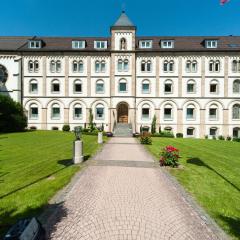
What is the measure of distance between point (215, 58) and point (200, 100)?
783 centimetres

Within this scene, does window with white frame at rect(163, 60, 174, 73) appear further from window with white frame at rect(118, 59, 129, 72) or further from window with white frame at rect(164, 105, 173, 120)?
window with white frame at rect(118, 59, 129, 72)

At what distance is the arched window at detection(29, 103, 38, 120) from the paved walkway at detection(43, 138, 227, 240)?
3210cm

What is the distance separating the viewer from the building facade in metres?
39.7

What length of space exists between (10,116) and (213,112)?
1332 inches

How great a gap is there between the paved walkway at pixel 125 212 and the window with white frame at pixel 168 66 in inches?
1233

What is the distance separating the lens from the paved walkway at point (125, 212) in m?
6.22

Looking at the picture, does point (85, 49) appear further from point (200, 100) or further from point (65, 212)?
point (65, 212)

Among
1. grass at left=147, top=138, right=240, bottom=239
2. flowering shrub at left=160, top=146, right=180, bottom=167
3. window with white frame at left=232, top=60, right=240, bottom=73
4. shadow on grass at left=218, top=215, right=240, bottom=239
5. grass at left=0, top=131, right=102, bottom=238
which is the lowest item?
shadow on grass at left=218, top=215, right=240, bottom=239

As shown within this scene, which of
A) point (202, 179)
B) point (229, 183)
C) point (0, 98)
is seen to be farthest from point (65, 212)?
point (0, 98)

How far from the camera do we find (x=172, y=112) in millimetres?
40281

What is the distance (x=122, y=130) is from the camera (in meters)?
36.6

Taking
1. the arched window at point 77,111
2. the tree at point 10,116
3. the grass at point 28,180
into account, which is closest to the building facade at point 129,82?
the arched window at point 77,111

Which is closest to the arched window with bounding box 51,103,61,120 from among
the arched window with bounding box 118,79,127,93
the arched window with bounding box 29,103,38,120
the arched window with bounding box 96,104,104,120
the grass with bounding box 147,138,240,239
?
the arched window with bounding box 29,103,38,120

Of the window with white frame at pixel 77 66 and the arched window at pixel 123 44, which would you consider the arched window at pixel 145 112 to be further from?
the window with white frame at pixel 77 66
